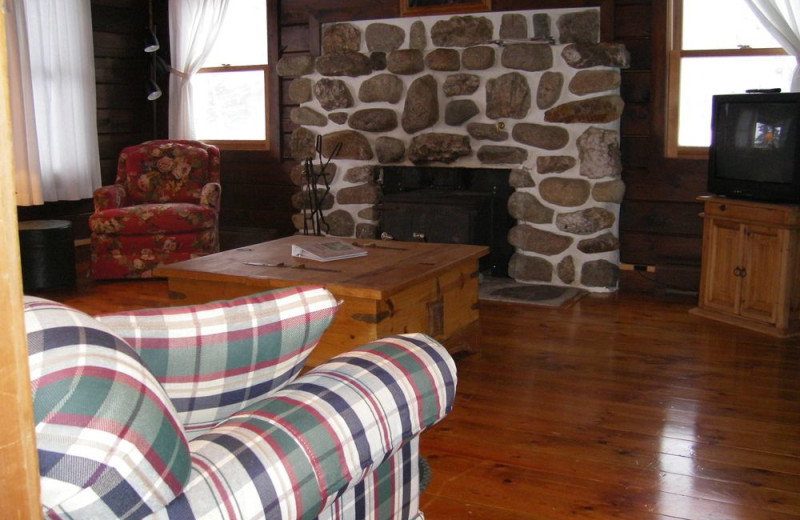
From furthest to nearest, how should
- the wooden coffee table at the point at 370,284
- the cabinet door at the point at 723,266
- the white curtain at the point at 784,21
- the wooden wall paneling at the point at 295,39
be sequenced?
the wooden wall paneling at the point at 295,39, the white curtain at the point at 784,21, the cabinet door at the point at 723,266, the wooden coffee table at the point at 370,284

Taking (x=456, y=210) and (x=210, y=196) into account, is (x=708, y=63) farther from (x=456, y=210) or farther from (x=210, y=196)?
(x=210, y=196)

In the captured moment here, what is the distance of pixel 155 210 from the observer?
5164mm

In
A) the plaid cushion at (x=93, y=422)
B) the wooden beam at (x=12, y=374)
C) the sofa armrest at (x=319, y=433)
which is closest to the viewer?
the wooden beam at (x=12, y=374)

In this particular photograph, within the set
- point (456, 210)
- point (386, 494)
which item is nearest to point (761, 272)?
point (456, 210)

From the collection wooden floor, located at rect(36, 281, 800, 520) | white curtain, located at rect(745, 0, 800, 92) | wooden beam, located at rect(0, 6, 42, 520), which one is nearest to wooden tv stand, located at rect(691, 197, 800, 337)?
wooden floor, located at rect(36, 281, 800, 520)

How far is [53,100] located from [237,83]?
1276mm

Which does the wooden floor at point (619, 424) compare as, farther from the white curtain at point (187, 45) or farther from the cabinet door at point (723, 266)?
the white curtain at point (187, 45)

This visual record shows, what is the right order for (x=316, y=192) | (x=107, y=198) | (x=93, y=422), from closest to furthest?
(x=93, y=422), (x=107, y=198), (x=316, y=192)

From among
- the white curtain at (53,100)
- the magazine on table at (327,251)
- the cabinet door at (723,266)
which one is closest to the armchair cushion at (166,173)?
the white curtain at (53,100)

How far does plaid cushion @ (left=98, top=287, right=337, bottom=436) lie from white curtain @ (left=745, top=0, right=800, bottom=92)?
12.5 ft

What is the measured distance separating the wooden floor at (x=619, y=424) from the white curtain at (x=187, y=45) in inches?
120

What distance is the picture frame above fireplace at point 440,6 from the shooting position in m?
5.05

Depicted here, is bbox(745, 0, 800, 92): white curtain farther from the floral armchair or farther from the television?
the floral armchair

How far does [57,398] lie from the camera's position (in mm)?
917
